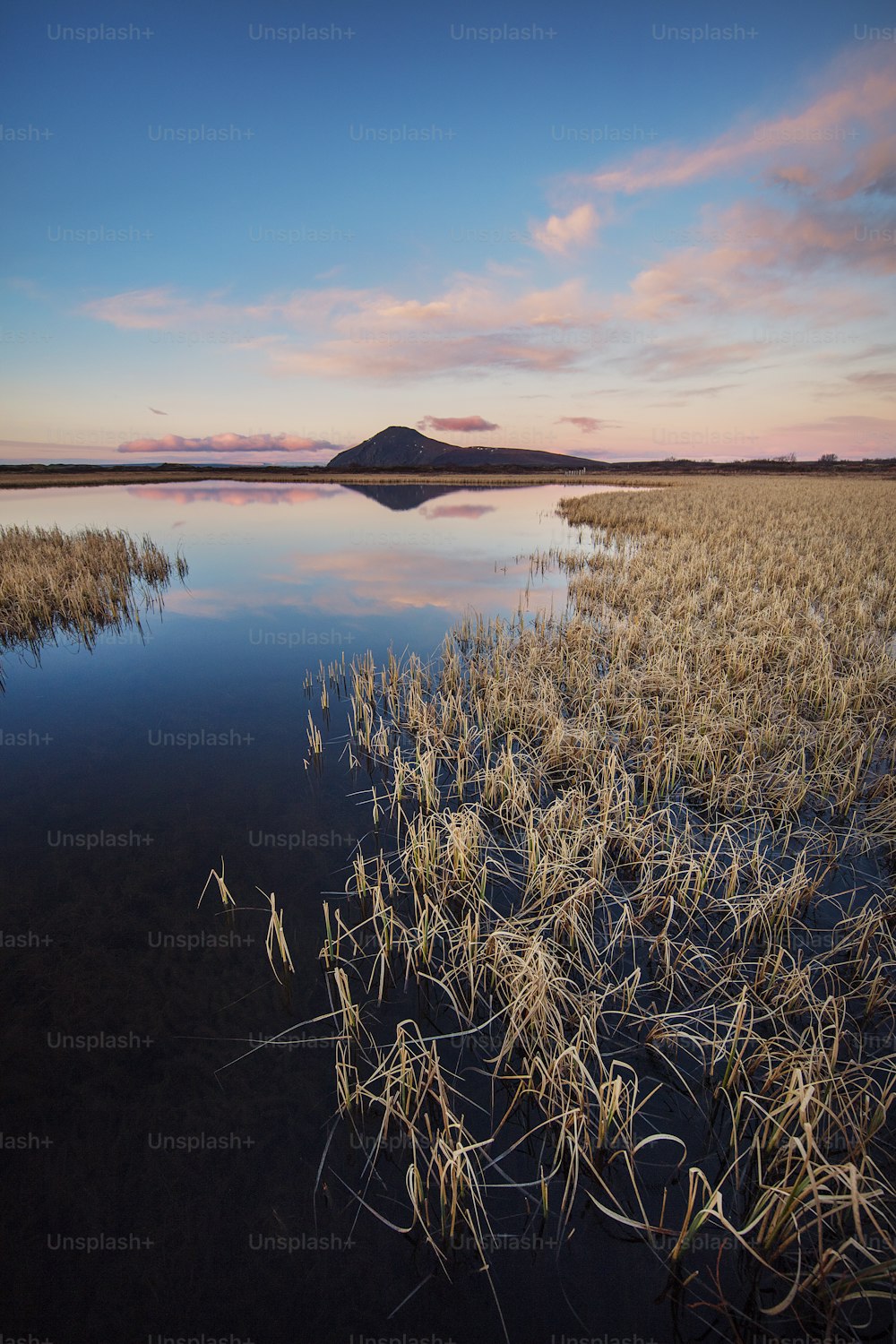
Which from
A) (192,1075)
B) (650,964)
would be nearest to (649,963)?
(650,964)

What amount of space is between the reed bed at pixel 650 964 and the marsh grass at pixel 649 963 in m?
0.03

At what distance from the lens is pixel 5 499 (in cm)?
4847

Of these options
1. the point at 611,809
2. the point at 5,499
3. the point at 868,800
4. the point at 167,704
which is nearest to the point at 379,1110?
the point at 611,809

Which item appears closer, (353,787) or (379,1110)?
(379,1110)

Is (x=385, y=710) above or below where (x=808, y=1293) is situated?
above

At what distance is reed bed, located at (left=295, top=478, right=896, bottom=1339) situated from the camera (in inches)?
114

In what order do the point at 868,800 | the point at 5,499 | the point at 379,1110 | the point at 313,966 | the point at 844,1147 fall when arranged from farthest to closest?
the point at 5,499 < the point at 868,800 < the point at 313,966 < the point at 379,1110 < the point at 844,1147

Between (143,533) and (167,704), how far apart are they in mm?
22919

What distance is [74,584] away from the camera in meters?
15.7

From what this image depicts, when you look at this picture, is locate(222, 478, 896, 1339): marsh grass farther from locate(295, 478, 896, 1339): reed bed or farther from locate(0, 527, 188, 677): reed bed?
locate(0, 527, 188, 677): reed bed

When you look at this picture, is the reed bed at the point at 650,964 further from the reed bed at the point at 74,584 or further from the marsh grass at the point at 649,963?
the reed bed at the point at 74,584

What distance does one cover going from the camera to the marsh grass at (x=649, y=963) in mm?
2900

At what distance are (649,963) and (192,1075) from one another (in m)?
3.56

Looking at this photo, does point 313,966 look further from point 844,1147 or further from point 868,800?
point 868,800
